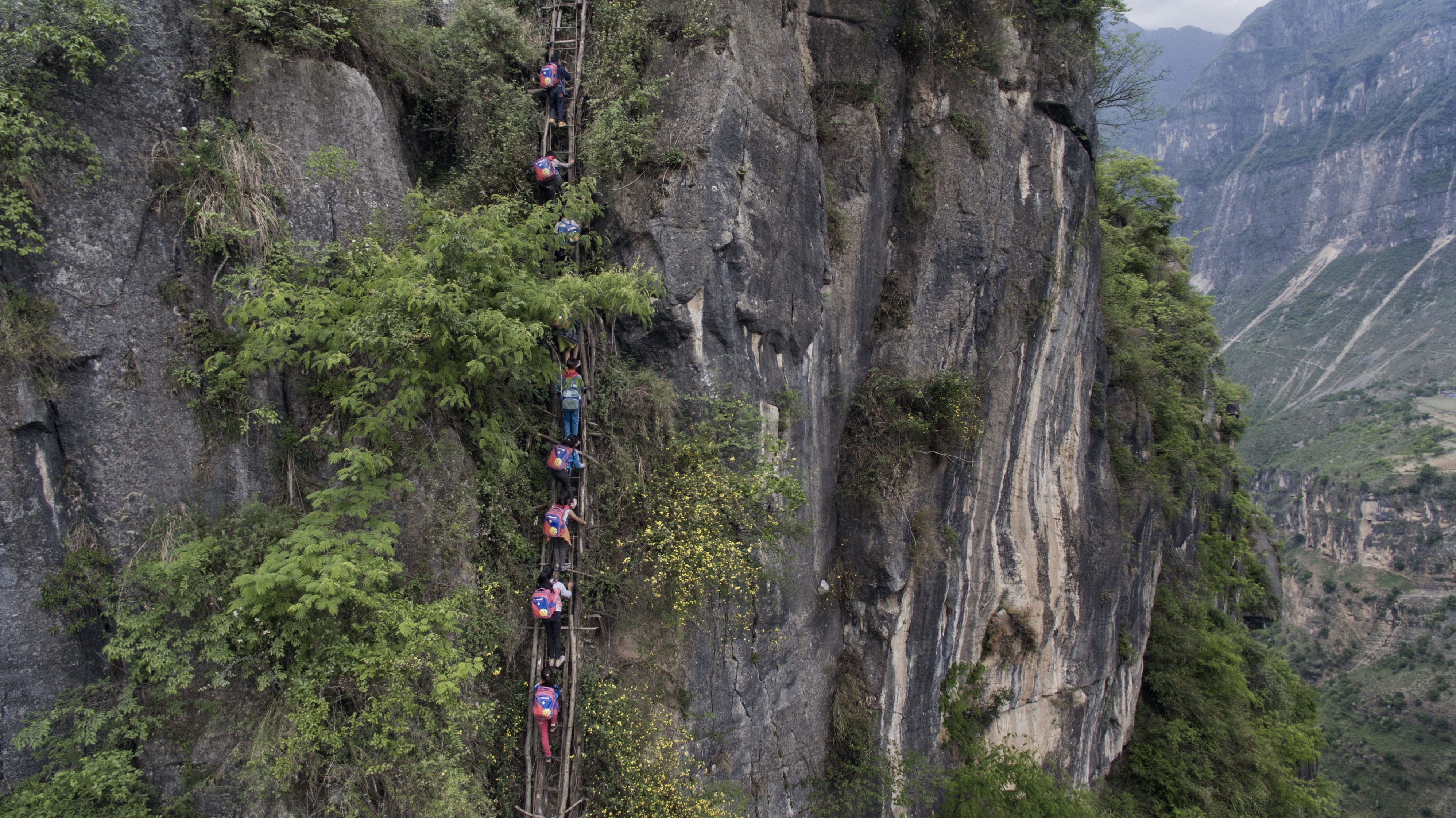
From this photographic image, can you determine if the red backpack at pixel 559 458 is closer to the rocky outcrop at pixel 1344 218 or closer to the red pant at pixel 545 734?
the red pant at pixel 545 734

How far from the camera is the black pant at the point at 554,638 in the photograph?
6.80m

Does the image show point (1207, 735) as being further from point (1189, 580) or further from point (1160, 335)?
point (1160, 335)

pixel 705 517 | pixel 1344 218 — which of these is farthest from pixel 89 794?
pixel 1344 218

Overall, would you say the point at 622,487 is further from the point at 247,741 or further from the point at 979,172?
the point at 979,172

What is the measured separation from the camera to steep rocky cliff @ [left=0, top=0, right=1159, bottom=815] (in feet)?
18.0

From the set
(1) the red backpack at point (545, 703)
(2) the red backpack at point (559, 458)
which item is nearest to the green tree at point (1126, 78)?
(2) the red backpack at point (559, 458)

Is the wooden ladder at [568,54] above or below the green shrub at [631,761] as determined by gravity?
above

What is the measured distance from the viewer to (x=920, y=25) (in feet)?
34.2

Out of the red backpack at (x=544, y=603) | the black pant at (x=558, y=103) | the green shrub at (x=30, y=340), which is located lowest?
the red backpack at (x=544, y=603)

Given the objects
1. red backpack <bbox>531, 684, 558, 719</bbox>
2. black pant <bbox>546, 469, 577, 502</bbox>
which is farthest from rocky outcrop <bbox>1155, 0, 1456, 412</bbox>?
red backpack <bbox>531, 684, 558, 719</bbox>

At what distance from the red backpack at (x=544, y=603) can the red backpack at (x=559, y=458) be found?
4.31 feet

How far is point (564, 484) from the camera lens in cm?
728

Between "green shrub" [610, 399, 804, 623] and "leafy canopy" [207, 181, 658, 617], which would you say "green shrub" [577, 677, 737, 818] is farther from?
"leafy canopy" [207, 181, 658, 617]

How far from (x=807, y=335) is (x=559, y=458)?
3858 mm
